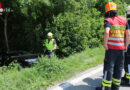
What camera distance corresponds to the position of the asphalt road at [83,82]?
390cm

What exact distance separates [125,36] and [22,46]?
34.7 feet

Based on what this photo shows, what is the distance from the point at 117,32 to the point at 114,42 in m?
0.22

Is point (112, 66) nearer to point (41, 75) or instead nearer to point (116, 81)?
point (116, 81)

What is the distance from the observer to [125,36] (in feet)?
11.2

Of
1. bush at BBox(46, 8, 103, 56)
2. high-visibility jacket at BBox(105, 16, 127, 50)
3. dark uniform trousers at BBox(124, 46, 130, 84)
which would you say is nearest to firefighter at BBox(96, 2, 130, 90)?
high-visibility jacket at BBox(105, 16, 127, 50)

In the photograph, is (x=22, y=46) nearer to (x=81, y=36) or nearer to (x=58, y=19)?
(x=58, y=19)

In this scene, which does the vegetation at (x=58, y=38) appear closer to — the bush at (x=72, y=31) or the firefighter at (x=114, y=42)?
the bush at (x=72, y=31)

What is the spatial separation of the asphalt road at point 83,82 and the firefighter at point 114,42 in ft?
2.23

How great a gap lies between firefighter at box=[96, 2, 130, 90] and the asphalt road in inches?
26.8

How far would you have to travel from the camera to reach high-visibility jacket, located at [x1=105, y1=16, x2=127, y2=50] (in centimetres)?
328

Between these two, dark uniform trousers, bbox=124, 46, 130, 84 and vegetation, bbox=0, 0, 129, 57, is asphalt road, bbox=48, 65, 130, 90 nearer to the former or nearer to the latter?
dark uniform trousers, bbox=124, 46, 130, 84

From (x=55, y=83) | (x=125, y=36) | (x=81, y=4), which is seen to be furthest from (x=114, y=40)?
(x=81, y=4)

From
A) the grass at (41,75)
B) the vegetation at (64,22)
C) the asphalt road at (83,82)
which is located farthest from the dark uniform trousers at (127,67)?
the vegetation at (64,22)

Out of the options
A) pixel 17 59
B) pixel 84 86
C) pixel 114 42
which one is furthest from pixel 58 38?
pixel 114 42
